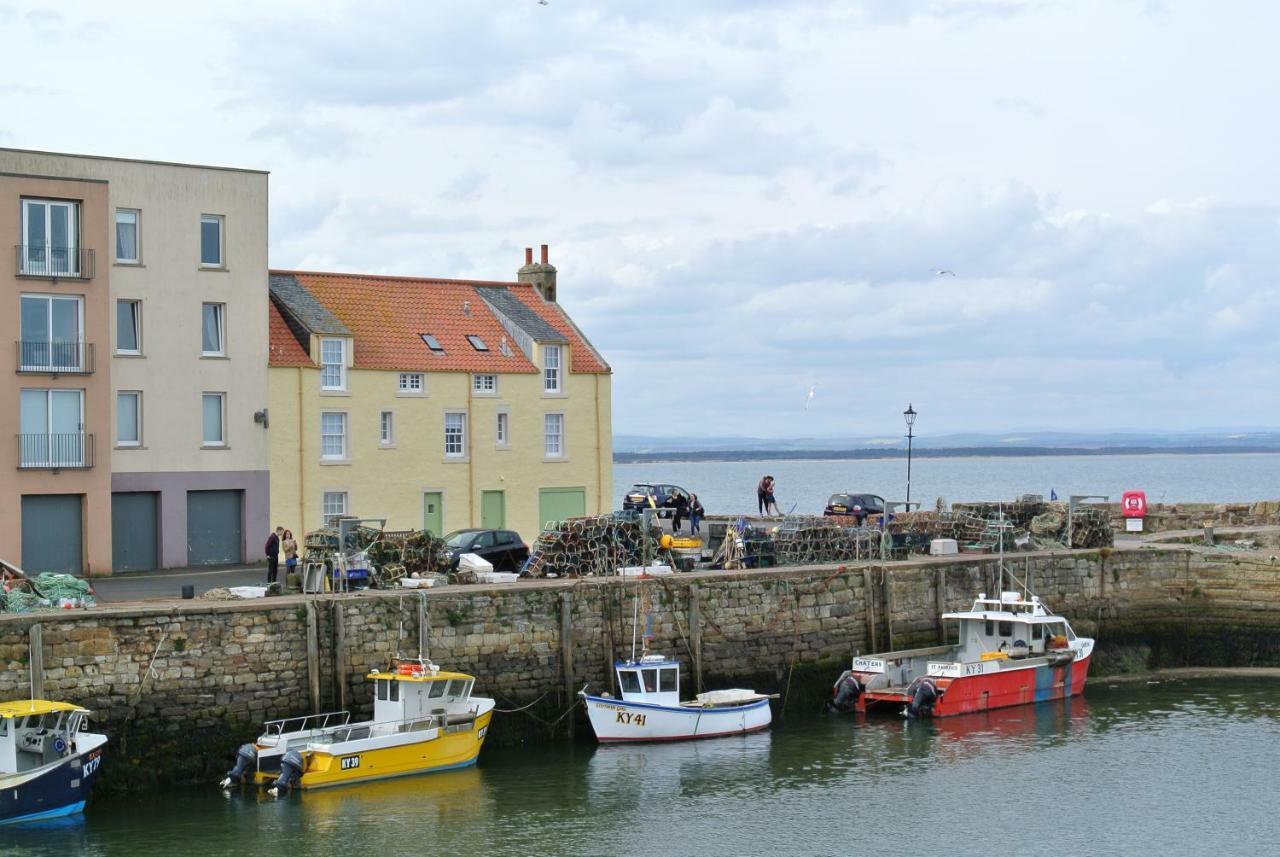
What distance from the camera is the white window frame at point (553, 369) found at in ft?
163

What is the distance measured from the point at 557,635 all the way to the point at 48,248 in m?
16.3

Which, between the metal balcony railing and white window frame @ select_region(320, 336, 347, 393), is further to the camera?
white window frame @ select_region(320, 336, 347, 393)

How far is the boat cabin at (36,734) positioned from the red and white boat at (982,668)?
52.7 feet

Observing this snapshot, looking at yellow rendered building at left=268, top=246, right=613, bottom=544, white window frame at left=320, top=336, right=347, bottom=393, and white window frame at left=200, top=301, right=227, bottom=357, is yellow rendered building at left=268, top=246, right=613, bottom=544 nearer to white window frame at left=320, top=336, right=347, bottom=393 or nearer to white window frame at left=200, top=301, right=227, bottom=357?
white window frame at left=320, top=336, right=347, bottom=393

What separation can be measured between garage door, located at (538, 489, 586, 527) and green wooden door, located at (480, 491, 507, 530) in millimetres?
1198

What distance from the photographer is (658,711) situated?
106 feet

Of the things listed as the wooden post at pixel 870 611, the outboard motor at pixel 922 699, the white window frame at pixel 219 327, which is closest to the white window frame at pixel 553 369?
the white window frame at pixel 219 327

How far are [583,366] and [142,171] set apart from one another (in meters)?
14.6

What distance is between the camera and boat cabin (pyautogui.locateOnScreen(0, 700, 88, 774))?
25906 mm

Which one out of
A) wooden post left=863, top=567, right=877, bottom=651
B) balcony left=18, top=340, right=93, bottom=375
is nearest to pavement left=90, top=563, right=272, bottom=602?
balcony left=18, top=340, right=93, bottom=375

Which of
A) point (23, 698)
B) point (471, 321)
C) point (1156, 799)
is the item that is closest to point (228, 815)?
point (23, 698)

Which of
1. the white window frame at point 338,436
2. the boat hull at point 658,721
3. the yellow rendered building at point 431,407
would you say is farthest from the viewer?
the white window frame at point 338,436

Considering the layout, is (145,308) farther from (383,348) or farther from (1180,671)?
(1180,671)

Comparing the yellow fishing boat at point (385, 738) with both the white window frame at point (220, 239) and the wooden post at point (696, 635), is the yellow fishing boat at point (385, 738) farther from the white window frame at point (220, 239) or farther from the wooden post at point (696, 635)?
the white window frame at point (220, 239)
